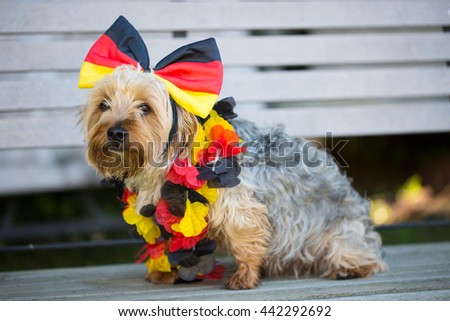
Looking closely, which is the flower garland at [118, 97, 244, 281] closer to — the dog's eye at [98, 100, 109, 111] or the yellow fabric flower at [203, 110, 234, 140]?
the yellow fabric flower at [203, 110, 234, 140]

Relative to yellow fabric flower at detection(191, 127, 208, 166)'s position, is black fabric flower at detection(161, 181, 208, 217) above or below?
below

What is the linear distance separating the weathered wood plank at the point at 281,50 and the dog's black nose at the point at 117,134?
0.96 meters

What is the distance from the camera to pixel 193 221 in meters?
2.48

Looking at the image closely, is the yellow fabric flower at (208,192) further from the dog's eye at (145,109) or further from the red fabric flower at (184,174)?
the dog's eye at (145,109)

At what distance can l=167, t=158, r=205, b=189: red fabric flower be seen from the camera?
2438mm

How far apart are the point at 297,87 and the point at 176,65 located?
3.60ft

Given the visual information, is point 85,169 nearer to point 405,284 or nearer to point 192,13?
point 192,13

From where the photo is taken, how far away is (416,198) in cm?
530

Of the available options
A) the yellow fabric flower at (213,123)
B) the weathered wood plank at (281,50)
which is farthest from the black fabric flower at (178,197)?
the weathered wood plank at (281,50)

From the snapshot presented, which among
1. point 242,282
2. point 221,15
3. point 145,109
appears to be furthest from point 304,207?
point 221,15

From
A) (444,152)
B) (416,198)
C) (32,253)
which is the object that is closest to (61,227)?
(32,253)

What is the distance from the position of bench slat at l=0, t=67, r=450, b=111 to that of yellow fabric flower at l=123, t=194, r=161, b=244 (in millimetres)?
812

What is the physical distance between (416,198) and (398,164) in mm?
853

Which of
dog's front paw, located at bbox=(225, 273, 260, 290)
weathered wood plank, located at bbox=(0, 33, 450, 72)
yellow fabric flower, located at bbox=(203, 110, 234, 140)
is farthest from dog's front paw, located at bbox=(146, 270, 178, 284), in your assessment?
weathered wood plank, located at bbox=(0, 33, 450, 72)
